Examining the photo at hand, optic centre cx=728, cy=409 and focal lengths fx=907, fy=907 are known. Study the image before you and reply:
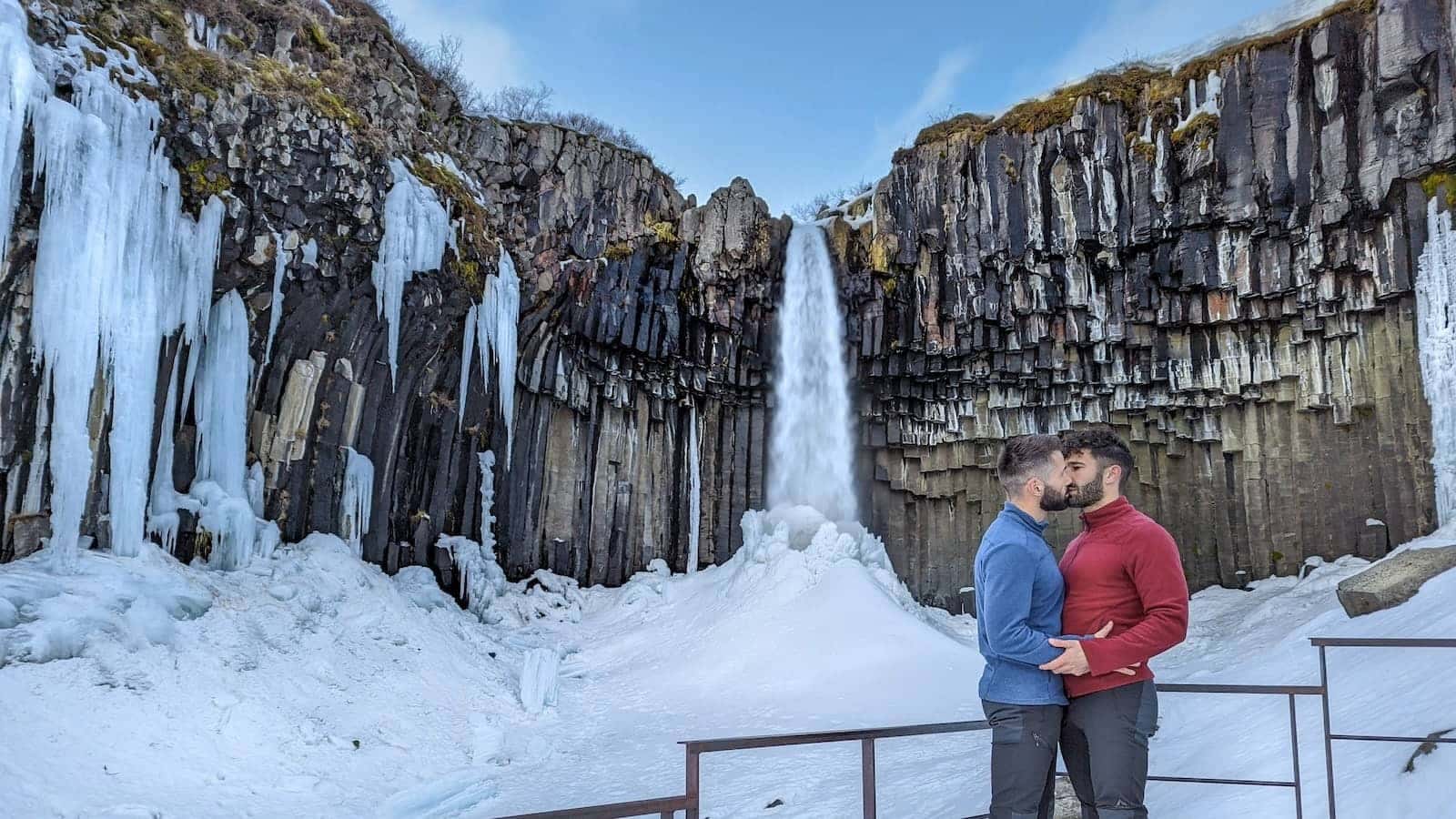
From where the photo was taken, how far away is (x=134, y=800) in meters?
7.84

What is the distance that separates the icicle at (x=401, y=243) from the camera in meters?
15.3

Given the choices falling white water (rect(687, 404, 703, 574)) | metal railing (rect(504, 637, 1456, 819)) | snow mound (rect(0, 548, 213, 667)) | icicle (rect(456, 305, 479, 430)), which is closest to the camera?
metal railing (rect(504, 637, 1456, 819))

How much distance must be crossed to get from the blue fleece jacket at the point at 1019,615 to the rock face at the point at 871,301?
1177 cm

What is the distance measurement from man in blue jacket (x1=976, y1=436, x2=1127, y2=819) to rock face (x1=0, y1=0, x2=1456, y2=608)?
11.8m

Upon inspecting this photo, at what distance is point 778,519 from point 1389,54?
14.6 metres

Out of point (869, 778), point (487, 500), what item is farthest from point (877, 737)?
point (487, 500)

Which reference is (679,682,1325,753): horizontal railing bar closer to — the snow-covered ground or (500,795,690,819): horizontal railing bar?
(500,795,690,819): horizontal railing bar

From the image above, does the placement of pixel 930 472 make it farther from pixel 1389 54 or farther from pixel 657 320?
pixel 1389 54

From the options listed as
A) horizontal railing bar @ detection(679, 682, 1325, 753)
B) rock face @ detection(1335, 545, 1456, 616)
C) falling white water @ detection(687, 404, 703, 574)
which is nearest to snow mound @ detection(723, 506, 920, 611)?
falling white water @ detection(687, 404, 703, 574)

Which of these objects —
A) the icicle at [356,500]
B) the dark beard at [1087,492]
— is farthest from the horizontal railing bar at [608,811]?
the icicle at [356,500]

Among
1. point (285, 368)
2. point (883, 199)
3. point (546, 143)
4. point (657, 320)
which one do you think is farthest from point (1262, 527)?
point (285, 368)

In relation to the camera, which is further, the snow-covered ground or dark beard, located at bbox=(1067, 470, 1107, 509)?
the snow-covered ground

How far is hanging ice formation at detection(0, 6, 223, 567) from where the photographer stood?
10672mm

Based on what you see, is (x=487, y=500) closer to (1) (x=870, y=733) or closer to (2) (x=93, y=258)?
(2) (x=93, y=258)
